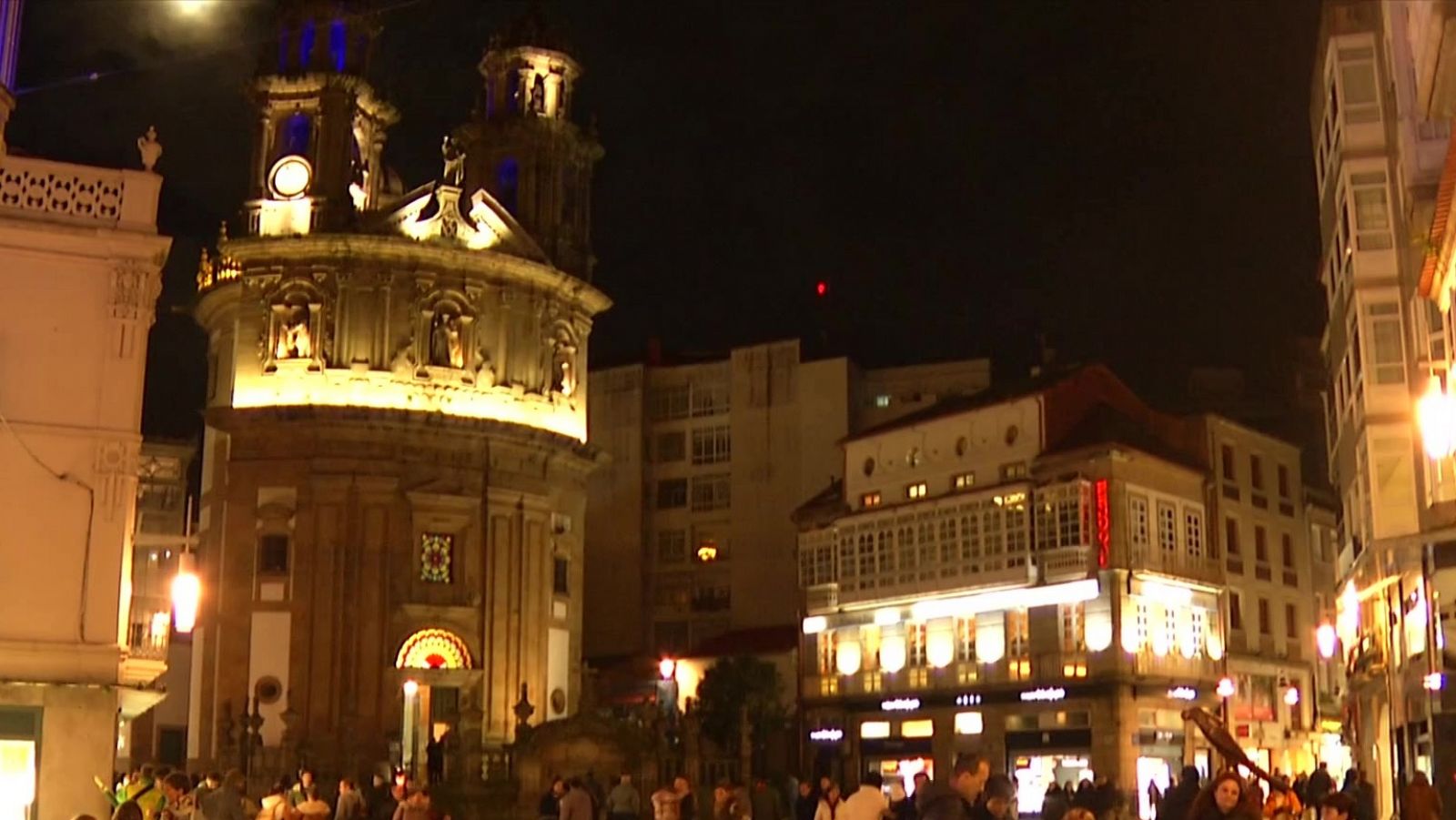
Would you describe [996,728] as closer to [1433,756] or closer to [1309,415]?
[1309,415]

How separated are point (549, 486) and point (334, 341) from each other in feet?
Result: 27.3

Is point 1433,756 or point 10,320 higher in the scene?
point 10,320

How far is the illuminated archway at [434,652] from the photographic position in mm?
51375

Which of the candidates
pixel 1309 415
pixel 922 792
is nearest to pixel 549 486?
pixel 1309 415

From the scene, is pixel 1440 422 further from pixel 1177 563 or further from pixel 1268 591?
pixel 1268 591

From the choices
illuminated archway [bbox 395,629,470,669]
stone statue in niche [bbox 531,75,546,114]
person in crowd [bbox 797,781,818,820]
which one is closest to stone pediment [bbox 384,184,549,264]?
stone statue in niche [bbox 531,75,546,114]

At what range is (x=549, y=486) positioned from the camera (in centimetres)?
5519

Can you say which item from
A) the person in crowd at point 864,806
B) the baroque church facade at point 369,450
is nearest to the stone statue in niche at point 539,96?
the baroque church facade at point 369,450

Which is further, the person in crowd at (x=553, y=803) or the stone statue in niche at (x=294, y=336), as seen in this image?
the stone statue in niche at (x=294, y=336)

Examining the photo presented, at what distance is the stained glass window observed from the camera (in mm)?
52281

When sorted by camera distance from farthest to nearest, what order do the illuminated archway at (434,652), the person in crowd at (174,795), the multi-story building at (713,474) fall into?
the multi-story building at (713,474)
the illuminated archway at (434,652)
the person in crowd at (174,795)

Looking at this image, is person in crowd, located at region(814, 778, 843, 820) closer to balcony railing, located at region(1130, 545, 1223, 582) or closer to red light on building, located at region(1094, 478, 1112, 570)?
red light on building, located at region(1094, 478, 1112, 570)

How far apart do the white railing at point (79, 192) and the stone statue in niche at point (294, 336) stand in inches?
1076

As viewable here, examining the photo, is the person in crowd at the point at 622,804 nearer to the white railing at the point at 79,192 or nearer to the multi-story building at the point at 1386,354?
the white railing at the point at 79,192
